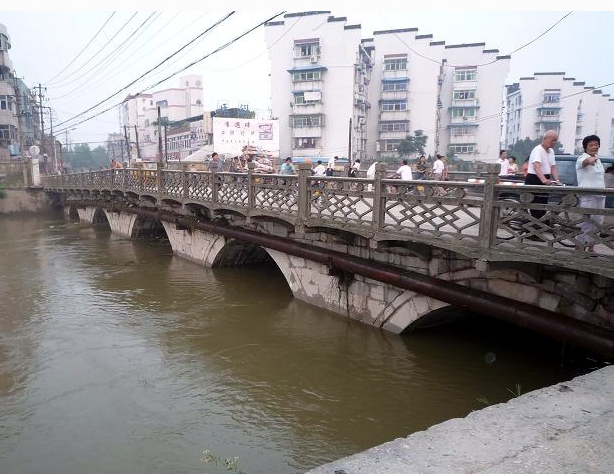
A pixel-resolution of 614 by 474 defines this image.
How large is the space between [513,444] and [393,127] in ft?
179

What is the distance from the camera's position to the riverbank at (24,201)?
34438 millimetres

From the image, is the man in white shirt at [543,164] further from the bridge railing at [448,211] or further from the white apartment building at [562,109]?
the white apartment building at [562,109]

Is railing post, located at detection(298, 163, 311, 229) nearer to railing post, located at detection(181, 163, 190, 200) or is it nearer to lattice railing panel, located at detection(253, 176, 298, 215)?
lattice railing panel, located at detection(253, 176, 298, 215)

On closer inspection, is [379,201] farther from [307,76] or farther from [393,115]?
[393,115]

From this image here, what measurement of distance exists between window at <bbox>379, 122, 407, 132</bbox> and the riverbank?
119ft

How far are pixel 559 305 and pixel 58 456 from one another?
284 inches

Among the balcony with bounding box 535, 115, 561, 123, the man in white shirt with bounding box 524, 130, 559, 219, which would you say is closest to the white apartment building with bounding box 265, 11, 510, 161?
the balcony with bounding box 535, 115, 561, 123

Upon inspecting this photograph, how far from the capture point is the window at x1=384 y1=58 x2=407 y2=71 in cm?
5212

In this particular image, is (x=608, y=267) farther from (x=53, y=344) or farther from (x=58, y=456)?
(x=53, y=344)

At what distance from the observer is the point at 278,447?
6.38 metres

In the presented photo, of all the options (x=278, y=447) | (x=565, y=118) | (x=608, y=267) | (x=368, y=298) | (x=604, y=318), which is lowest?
(x=278, y=447)

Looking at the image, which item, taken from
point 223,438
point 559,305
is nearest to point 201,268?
point 223,438

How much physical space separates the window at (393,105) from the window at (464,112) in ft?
19.3

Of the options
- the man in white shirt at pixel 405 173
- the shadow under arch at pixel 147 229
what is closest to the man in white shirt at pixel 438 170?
the man in white shirt at pixel 405 173
